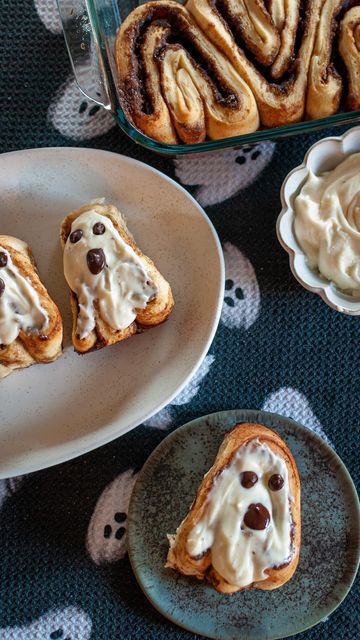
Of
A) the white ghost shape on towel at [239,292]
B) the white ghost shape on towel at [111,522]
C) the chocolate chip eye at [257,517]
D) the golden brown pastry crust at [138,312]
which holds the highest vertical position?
the golden brown pastry crust at [138,312]

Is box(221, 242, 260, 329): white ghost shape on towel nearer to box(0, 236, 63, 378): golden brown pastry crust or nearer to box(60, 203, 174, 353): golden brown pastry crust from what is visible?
box(60, 203, 174, 353): golden brown pastry crust

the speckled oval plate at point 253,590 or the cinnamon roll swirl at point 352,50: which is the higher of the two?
the cinnamon roll swirl at point 352,50

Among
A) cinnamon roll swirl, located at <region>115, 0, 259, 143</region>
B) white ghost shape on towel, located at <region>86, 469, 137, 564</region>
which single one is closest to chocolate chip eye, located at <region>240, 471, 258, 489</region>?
white ghost shape on towel, located at <region>86, 469, 137, 564</region>

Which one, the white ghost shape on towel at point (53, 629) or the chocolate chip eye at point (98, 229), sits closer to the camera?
the chocolate chip eye at point (98, 229)

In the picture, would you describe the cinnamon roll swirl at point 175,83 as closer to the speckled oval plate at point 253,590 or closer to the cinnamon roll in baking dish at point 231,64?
the cinnamon roll in baking dish at point 231,64

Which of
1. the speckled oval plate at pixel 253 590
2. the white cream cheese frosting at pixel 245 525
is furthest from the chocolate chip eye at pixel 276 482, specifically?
the speckled oval plate at pixel 253 590

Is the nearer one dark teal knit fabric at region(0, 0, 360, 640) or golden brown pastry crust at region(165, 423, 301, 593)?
golden brown pastry crust at region(165, 423, 301, 593)
